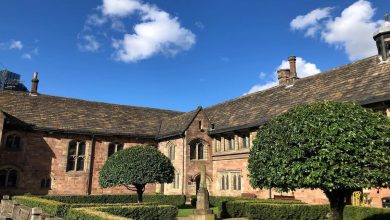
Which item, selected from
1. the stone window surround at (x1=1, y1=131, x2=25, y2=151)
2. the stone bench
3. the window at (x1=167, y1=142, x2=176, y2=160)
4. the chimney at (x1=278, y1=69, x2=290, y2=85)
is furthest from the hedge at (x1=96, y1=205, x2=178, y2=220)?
the chimney at (x1=278, y1=69, x2=290, y2=85)

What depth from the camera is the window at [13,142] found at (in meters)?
27.0

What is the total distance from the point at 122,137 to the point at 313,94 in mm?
17857

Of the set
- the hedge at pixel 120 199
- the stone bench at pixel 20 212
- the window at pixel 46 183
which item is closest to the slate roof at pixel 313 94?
the hedge at pixel 120 199

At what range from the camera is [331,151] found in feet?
33.6

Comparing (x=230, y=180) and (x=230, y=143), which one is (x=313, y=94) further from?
(x=230, y=180)

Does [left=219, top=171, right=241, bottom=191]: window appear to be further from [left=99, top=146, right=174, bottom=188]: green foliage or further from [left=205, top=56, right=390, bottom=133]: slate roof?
[left=99, top=146, right=174, bottom=188]: green foliage

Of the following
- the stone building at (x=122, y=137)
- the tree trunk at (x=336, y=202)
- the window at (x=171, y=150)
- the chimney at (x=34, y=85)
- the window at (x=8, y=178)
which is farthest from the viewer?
the chimney at (x=34, y=85)

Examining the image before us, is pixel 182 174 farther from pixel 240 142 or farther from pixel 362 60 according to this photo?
pixel 362 60

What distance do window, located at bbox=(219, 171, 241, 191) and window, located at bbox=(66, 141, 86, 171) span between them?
12.5 m

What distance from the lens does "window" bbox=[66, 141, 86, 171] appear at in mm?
29625

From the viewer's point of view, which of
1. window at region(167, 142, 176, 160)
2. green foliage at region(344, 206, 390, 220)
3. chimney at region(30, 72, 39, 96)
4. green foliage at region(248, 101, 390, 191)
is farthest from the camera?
chimney at region(30, 72, 39, 96)

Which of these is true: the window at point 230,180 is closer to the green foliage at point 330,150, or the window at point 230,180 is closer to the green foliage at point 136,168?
the green foliage at point 136,168

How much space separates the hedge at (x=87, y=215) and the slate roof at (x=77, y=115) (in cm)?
1639

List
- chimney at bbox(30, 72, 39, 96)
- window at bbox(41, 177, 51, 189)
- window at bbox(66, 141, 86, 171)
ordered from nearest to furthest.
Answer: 1. window at bbox(41, 177, 51, 189)
2. window at bbox(66, 141, 86, 171)
3. chimney at bbox(30, 72, 39, 96)
